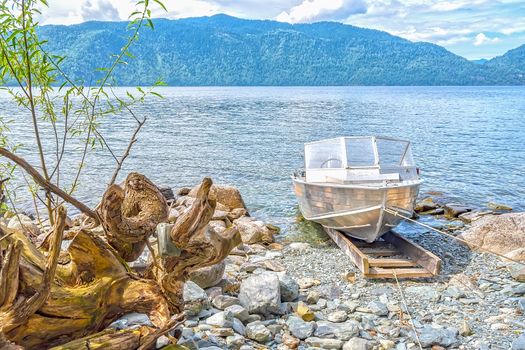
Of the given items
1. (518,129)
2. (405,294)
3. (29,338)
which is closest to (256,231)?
(405,294)

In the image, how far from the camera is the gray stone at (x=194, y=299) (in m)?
7.34

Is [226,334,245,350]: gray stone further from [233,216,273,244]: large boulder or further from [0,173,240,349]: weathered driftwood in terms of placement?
[233,216,273,244]: large boulder

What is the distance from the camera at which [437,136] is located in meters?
42.3

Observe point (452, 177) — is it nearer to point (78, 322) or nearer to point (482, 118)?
point (78, 322)

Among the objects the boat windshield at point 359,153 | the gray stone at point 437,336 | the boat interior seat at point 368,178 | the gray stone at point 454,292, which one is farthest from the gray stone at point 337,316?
the boat windshield at point 359,153

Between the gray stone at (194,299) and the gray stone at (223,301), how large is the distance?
24 cm

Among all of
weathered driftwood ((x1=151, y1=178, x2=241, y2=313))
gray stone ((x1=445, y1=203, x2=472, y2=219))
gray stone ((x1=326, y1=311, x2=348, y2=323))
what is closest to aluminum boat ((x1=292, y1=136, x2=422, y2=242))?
gray stone ((x1=326, y1=311, x2=348, y2=323))

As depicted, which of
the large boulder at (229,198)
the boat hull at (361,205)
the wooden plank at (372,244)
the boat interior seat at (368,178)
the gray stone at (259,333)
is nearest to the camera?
the gray stone at (259,333)

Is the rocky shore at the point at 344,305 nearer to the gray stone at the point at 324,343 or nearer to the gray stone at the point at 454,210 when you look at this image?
the gray stone at the point at 324,343

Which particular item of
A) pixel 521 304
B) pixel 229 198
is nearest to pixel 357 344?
pixel 521 304

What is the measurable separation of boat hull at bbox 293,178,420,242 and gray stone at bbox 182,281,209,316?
5530 mm

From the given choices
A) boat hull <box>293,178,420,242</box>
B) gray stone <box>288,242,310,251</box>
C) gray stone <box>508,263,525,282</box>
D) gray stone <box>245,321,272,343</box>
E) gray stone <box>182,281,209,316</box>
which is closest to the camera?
gray stone <box>245,321,272,343</box>

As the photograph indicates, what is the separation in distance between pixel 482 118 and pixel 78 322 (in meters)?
66.0

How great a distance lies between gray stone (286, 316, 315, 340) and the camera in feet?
24.0
